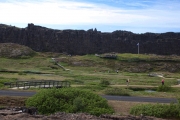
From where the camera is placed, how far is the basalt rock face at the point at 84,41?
4756 inches

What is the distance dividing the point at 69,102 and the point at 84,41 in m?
101

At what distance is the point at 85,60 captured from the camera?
88438 millimetres

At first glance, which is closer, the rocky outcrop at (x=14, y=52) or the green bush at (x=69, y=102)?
the green bush at (x=69, y=102)

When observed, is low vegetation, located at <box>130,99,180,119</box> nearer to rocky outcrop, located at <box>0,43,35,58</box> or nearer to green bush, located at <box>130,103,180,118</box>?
green bush, located at <box>130,103,180,118</box>

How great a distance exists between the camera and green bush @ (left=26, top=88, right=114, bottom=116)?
2241 centimetres

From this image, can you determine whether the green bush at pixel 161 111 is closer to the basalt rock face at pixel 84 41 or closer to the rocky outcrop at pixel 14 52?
the rocky outcrop at pixel 14 52

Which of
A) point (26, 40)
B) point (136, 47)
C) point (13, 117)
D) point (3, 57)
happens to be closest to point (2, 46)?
point (3, 57)

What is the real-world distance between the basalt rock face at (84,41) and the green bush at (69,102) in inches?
3762

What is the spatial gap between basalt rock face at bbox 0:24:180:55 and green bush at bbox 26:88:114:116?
95546mm

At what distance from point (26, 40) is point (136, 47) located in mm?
42069

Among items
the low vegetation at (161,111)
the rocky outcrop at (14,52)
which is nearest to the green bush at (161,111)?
the low vegetation at (161,111)

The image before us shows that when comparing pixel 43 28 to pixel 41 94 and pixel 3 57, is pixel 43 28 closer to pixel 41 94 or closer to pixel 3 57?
pixel 3 57

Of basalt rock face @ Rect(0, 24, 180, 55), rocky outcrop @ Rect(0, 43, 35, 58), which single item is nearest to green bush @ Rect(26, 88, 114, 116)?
rocky outcrop @ Rect(0, 43, 35, 58)

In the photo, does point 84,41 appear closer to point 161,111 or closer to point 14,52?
point 14,52
